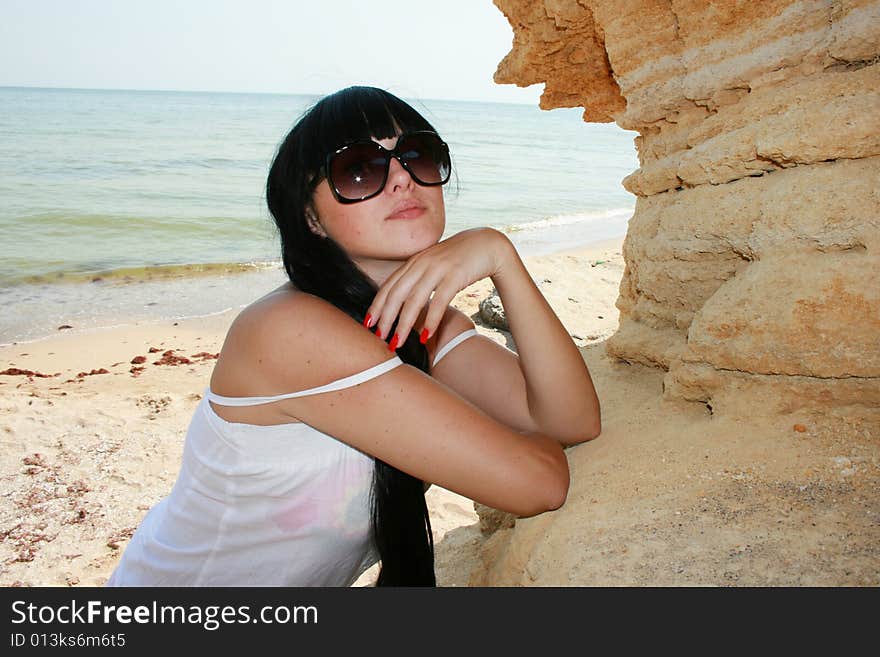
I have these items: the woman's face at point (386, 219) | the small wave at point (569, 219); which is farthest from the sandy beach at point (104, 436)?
the small wave at point (569, 219)

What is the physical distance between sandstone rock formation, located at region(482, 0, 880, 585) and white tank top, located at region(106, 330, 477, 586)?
0.56 metres

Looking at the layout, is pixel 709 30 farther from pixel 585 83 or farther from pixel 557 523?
pixel 557 523

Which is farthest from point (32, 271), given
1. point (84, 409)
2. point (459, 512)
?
point (459, 512)

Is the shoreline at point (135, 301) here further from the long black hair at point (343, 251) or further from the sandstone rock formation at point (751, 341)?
the sandstone rock formation at point (751, 341)

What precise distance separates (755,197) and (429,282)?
1164 millimetres

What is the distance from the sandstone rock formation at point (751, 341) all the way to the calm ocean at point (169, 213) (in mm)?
1119

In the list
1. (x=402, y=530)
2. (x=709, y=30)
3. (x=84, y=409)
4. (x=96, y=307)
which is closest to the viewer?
(x=402, y=530)

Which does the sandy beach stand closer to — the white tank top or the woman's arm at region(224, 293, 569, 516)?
the white tank top

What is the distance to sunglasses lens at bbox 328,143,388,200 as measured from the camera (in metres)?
1.98

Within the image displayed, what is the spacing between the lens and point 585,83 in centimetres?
417

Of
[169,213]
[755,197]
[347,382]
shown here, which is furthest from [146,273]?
[755,197]

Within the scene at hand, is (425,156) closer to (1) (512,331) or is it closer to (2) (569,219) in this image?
(1) (512,331)

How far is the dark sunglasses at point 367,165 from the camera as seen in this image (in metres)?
1.98
